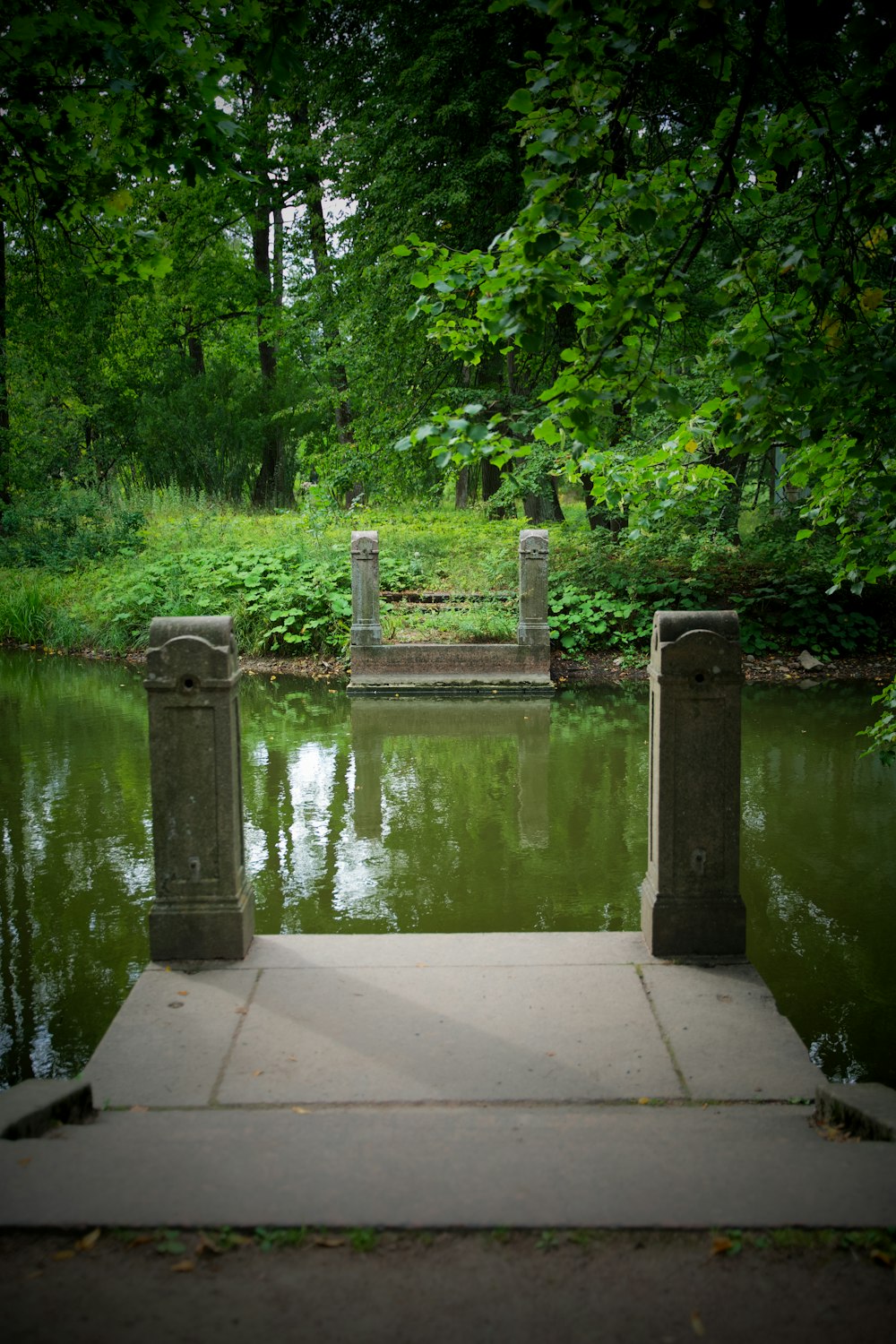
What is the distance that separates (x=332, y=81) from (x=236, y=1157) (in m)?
18.7

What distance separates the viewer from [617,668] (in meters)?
14.5

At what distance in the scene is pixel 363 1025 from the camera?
418 cm

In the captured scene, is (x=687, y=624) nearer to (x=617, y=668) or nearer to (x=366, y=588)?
(x=366, y=588)

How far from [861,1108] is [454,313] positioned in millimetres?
4778

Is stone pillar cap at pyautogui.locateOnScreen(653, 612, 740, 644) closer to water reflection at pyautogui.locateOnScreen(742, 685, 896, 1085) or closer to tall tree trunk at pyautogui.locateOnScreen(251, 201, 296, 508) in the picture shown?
water reflection at pyautogui.locateOnScreen(742, 685, 896, 1085)

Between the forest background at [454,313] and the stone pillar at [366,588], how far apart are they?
0.59 m

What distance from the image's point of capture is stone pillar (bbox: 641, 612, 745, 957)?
4.61 metres

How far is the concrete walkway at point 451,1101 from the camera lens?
2.67 m

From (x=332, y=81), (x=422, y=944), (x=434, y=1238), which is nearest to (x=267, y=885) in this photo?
(x=422, y=944)

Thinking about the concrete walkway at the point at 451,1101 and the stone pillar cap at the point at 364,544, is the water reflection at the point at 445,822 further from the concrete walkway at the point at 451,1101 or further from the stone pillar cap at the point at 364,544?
the stone pillar cap at the point at 364,544

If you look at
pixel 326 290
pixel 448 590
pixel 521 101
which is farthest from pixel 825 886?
pixel 326 290

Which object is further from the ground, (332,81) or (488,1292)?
(332,81)

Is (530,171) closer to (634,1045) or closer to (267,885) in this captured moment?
(634,1045)

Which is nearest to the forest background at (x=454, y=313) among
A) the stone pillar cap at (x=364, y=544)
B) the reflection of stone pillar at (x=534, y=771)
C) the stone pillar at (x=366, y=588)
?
the stone pillar at (x=366, y=588)
